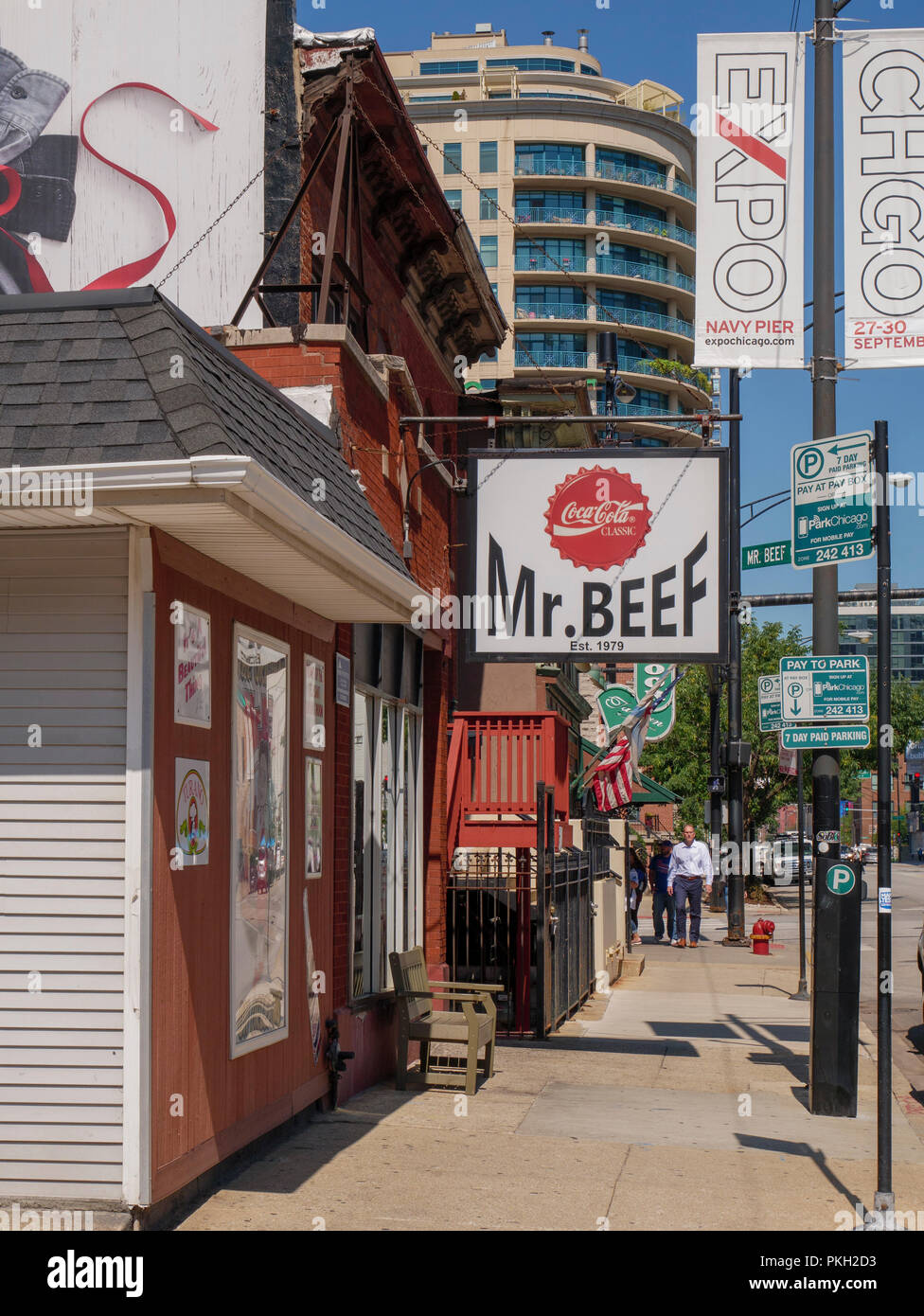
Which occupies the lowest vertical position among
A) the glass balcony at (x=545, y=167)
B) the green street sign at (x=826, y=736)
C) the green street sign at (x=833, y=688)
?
the green street sign at (x=826, y=736)

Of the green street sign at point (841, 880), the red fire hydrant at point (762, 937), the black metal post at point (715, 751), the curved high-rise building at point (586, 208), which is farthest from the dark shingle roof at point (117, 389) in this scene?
the curved high-rise building at point (586, 208)

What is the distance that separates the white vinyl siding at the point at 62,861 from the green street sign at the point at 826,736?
513 cm

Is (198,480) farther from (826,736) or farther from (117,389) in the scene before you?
(826,736)

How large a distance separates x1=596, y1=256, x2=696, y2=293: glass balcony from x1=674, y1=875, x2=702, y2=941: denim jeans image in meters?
57.2

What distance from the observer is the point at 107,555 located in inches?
248

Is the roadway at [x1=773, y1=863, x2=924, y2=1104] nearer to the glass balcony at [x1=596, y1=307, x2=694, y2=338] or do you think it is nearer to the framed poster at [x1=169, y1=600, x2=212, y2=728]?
the framed poster at [x1=169, y1=600, x2=212, y2=728]

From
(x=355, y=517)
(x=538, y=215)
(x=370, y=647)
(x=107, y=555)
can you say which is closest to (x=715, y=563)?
(x=370, y=647)

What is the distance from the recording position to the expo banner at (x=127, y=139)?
449 inches

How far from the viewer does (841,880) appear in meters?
10.0

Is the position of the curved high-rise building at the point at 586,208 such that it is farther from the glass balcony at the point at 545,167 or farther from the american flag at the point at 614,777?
the american flag at the point at 614,777

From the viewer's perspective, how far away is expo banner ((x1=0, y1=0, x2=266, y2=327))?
1140 centimetres

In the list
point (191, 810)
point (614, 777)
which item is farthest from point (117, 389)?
point (614, 777)

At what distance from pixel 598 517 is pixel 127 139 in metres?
5.02

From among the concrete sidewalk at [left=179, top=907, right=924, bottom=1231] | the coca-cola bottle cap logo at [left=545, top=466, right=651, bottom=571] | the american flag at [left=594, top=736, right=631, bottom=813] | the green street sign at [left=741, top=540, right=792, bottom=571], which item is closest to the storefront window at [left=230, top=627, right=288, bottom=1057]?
the concrete sidewalk at [left=179, top=907, right=924, bottom=1231]
